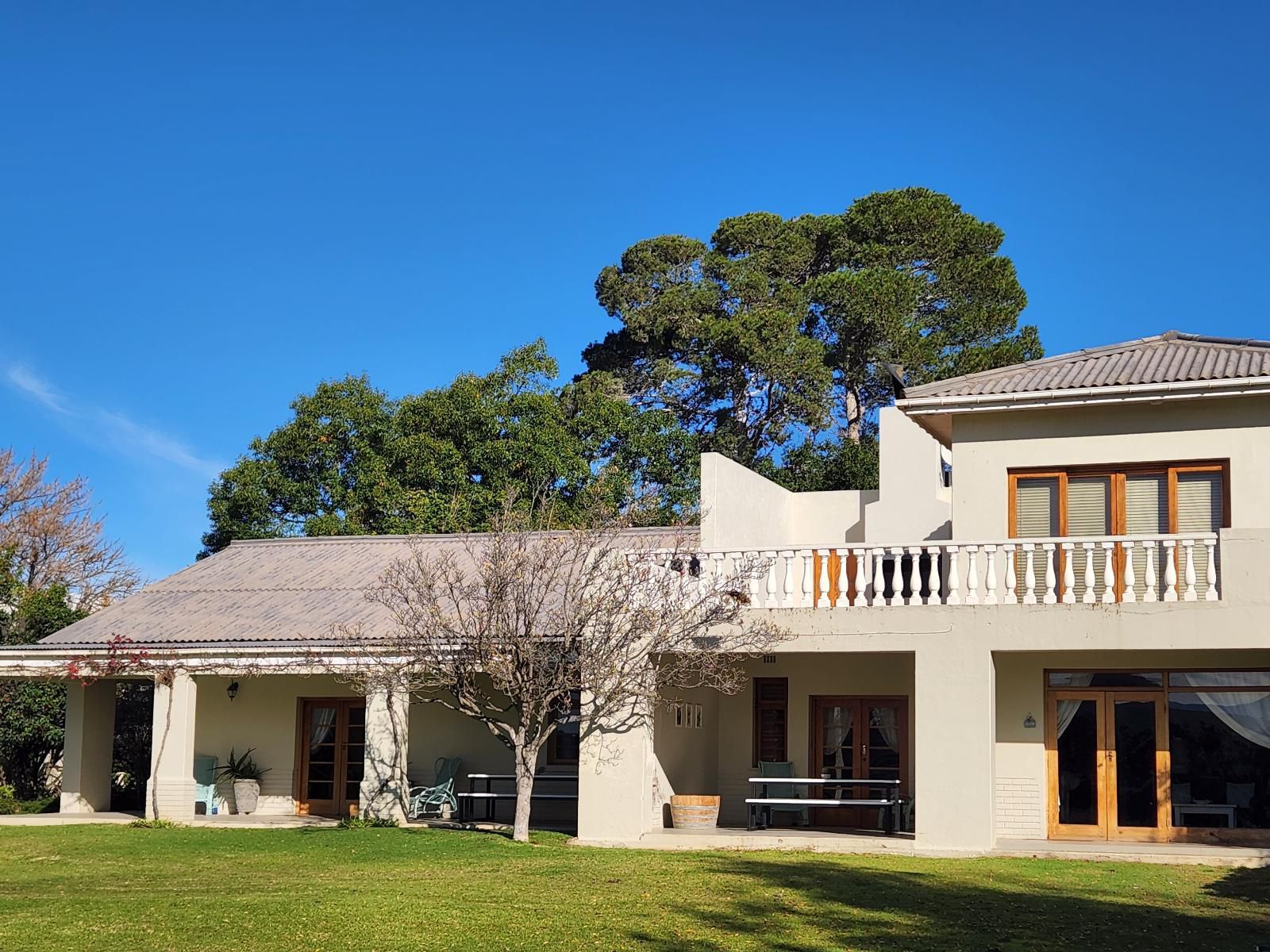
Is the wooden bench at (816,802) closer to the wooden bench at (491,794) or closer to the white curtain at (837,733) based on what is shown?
the white curtain at (837,733)

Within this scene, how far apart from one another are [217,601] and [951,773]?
39.7 ft

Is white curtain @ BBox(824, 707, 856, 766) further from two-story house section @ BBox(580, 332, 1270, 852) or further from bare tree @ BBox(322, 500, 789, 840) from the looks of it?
bare tree @ BBox(322, 500, 789, 840)

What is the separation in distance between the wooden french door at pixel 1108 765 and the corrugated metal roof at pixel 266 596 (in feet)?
21.8

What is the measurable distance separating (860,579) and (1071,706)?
10.3 ft

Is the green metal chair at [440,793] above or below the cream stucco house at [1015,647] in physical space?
below

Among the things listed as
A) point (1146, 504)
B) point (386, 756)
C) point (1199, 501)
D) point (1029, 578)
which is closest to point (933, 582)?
point (1029, 578)

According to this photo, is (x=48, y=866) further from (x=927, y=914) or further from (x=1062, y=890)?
(x=1062, y=890)

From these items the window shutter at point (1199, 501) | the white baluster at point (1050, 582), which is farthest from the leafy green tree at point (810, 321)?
the white baluster at point (1050, 582)

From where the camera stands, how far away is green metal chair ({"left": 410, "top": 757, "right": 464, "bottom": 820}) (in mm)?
21156

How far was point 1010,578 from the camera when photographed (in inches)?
658

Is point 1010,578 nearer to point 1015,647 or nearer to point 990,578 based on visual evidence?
point 990,578

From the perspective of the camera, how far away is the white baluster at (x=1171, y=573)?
1608 cm

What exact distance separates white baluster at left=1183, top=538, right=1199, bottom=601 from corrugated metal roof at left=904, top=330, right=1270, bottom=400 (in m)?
2.04

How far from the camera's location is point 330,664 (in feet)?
63.9
